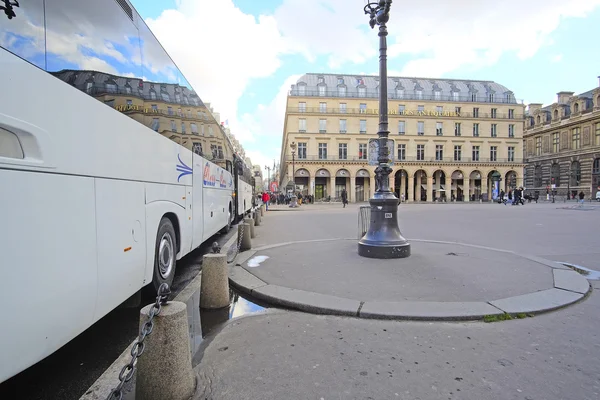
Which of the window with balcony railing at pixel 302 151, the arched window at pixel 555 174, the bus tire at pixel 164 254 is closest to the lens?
the bus tire at pixel 164 254

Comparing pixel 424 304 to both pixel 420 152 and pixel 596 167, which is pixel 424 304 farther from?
pixel 596 167

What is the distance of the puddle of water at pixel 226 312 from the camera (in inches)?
152

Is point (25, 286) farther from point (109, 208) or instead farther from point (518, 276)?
point (518, 276)

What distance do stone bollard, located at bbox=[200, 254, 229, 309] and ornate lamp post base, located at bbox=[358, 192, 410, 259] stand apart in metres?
3.59

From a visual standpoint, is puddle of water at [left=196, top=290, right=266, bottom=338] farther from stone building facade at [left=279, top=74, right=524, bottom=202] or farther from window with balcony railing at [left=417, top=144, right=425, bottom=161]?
window with balcony railing at [left=417, top=144, right=425, bottom=161]

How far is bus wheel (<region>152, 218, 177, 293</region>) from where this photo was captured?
4.54 m

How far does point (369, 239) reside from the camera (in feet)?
23.5

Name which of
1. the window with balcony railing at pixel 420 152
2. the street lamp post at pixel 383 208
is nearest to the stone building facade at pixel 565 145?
the window with balcony railing at pixel 420 152

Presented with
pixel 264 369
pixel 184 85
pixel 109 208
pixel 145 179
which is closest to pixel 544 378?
pixel 264 369

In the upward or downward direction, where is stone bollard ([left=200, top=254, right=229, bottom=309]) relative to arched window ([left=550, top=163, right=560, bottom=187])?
downward

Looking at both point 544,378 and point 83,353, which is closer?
point 544,378

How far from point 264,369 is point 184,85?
5913mm

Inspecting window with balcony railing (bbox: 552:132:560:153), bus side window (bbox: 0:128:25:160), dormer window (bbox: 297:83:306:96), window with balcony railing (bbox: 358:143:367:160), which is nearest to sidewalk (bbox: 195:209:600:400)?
bus side window (bbox: 0:128:25:160)

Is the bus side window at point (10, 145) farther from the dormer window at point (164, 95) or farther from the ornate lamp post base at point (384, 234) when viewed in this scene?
the ornate lamp post base at point (384, 234)
